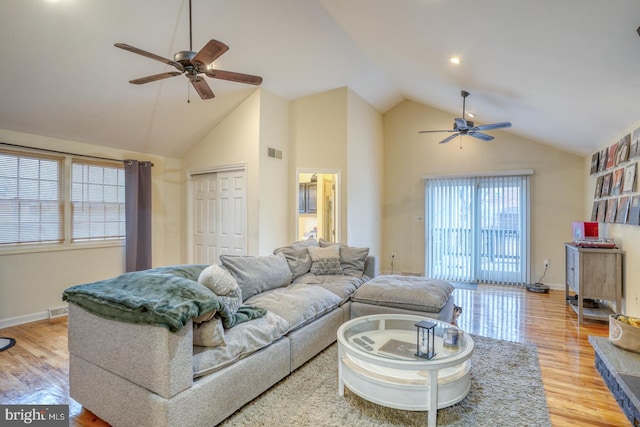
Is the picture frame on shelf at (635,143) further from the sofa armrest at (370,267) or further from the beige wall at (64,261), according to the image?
the beige wall at (64,261)

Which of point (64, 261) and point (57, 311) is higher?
point (64, 261)

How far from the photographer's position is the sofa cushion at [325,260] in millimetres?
Result: 4215

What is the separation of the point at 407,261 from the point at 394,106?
3481 millimetres

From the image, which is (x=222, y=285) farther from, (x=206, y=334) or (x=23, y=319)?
(x=23, y=319)

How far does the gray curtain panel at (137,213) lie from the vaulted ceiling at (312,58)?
0.40m

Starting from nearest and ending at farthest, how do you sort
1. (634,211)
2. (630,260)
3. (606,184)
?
(634,211)
(630,260)
(606,184)

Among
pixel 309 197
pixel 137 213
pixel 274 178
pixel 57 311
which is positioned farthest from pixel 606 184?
pixel 57 311

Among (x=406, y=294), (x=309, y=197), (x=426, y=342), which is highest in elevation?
(x=309, y=197)

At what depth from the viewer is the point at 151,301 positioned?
1887 millimetres

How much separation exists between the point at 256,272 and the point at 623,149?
14.6 ft

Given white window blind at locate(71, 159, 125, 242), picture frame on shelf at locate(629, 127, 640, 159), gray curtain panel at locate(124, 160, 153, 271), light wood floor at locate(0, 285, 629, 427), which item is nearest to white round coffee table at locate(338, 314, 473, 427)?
light wood floor at locate(0, 285, 629, 427)

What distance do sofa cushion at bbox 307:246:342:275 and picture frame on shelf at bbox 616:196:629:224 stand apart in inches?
134

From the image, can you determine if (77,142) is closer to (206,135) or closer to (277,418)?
(206,135)

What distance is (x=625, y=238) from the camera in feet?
13.1
